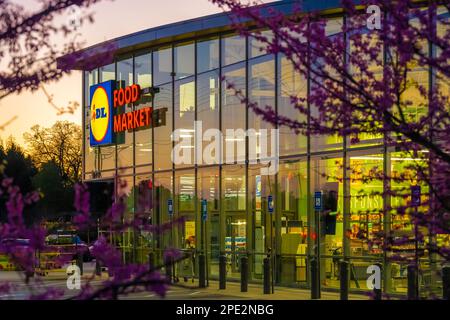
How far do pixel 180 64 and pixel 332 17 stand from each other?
8.10 metres

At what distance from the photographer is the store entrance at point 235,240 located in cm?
2852

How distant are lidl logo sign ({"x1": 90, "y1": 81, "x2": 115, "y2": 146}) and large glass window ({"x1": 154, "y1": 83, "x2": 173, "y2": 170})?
295cm

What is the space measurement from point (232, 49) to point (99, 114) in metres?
8.85

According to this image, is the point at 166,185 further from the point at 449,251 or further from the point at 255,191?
the point at 449,251

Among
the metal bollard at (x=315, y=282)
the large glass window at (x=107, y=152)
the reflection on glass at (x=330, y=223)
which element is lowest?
the metal bollard at (x=315, y=282)

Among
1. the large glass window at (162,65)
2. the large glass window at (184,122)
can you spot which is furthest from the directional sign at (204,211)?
the large glass window at (162,65)

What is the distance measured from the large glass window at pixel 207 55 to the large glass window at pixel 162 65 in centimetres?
181

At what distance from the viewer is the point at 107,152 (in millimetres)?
36188

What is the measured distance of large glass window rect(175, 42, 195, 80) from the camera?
102ft

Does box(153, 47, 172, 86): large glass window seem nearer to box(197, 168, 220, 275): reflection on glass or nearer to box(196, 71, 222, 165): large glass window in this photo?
box(196, 71, 222, 165): large glass window

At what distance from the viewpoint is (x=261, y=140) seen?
90.7ft

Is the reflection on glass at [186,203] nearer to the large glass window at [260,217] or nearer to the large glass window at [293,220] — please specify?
the large glass window at [260,217]

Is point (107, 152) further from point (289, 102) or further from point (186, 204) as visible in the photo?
point (289, 102)
